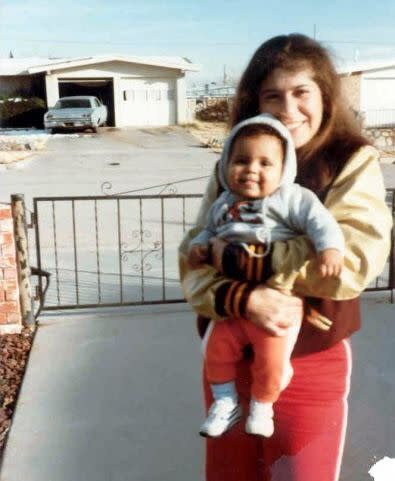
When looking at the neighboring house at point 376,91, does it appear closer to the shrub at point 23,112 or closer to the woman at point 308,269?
the shrub at point 23,112

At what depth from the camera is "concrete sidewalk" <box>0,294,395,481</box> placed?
9.34ft

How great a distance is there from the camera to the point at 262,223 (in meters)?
1.64

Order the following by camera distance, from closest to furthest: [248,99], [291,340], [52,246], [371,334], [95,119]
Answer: [291,340] < [248,99] < [371,334] < [52,246] < [95,119]

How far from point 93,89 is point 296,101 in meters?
30.8

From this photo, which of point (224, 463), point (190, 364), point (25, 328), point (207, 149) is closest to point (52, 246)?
point (25, 328)

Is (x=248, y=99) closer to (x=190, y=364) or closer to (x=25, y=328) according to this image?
(x=190, y=364)

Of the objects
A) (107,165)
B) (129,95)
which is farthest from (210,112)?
(107,165)

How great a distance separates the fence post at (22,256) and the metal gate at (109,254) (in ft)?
0.60

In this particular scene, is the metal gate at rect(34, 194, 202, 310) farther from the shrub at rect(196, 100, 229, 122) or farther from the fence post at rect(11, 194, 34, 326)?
the shrub at rect(196, 100, 229, 122)

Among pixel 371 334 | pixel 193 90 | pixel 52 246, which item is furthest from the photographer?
pixel 193 90

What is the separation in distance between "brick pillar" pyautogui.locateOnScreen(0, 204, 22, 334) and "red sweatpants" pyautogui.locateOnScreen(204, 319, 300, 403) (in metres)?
2.67

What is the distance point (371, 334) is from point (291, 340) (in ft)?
8.72

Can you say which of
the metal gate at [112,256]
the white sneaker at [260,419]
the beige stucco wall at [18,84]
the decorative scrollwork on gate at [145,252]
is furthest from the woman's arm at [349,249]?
the beige stucco wall at [18,84]

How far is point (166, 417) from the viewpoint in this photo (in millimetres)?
3203
